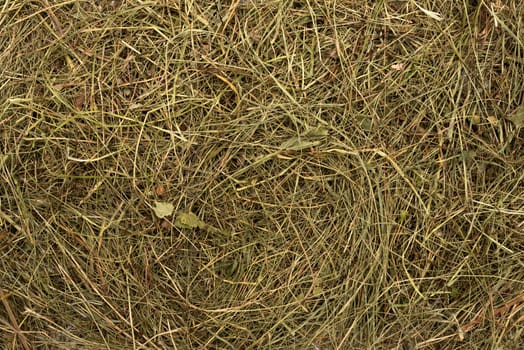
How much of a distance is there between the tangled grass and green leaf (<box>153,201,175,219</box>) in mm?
28

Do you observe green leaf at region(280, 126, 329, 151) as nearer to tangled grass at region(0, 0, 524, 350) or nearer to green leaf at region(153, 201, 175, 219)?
tangled grass at region(0, 0, 524, 350)

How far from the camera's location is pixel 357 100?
1501 millimetres

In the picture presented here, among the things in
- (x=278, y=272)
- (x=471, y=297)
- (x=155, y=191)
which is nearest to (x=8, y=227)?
(x=155, y=191)

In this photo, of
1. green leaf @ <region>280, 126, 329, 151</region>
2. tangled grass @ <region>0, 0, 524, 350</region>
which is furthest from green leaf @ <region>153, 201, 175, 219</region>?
green leaf @ <region>280, 126, 329, 151</region>

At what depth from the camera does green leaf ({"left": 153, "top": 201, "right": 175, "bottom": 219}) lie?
4.86 feet

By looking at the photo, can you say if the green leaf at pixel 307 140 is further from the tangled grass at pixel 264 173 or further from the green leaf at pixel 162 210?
the green leaf at pixel 162 210

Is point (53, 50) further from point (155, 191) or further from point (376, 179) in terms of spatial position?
point (376, 179)

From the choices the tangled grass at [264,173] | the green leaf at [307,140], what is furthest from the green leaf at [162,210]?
the green leaf at [307,140]

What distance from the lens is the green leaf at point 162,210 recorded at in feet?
4.86

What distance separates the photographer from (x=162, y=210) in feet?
4.87

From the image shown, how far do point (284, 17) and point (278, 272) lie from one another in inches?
32.1

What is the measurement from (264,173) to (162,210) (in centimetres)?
34

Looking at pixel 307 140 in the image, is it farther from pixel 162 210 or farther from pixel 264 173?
pixel 162 210

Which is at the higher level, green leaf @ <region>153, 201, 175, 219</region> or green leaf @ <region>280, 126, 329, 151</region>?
green leaf @ <region>280, 126, 329, 151</region>
